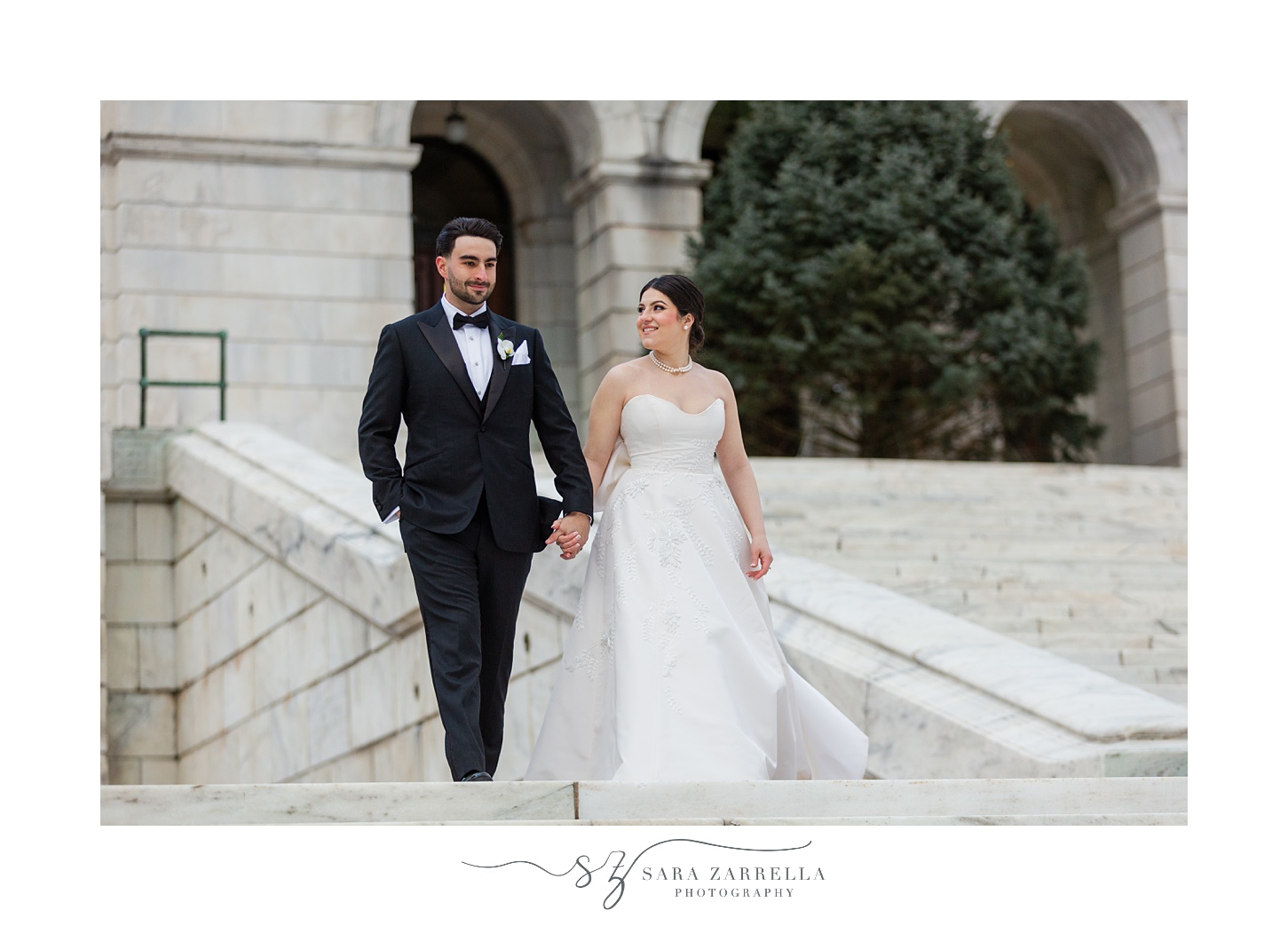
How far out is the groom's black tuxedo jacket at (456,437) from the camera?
5715 mm

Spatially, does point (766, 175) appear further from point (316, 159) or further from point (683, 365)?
point (683, 365)

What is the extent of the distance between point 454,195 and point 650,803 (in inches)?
568

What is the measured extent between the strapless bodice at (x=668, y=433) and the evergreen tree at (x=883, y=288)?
8.64 metres

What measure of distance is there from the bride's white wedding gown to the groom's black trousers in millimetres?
373

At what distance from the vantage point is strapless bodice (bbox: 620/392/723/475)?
243 inches

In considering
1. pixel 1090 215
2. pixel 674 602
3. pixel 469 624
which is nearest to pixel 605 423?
pixel 674 602

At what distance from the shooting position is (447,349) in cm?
580

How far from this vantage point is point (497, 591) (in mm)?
5863

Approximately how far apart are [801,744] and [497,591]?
134 centimetres

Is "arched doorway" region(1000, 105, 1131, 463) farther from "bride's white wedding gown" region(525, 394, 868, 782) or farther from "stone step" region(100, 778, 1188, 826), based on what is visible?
"stone step" region(100, 778, 1188, 826)

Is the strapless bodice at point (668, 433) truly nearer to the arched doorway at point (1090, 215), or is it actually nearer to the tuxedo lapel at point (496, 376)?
the tuxedo lapel at point (496, 376)

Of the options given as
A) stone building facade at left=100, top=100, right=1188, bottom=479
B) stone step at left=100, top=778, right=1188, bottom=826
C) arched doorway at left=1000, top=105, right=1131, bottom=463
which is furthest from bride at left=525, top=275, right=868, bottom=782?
arched doorway at left=1000, top=105, right=1131, bottom=463

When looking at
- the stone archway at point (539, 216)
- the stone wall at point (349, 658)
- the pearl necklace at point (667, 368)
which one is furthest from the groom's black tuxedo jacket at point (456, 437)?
the stone archway at point (539, 216)

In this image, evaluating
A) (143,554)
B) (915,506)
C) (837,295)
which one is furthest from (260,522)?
(837,295)
